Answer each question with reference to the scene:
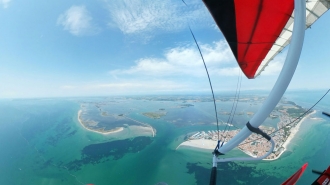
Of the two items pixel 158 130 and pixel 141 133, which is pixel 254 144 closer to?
pixel 158 130

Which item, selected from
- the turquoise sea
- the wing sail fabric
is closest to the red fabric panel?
the wing sail fabric

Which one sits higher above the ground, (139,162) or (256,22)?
(256,22)

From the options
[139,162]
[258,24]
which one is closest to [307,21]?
[258,24]

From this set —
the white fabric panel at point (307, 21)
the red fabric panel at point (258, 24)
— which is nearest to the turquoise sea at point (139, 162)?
the white fabric panel at point (307, 21)

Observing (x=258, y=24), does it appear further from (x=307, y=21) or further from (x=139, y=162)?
(x=139, y=162)

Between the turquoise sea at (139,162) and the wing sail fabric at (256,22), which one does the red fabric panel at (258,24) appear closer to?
the wing sail fabric at (256,22)

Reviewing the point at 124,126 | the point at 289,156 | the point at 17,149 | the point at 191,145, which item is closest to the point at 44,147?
the point at 17,149

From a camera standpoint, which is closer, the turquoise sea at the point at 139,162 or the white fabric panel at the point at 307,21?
the white fabric panel at the point at 307,21

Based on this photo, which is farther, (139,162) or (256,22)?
(139,162)

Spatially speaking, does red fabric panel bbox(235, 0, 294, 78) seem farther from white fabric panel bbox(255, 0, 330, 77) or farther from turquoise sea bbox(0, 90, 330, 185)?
turquoise sea bbox(0, 90, 330, 185)
